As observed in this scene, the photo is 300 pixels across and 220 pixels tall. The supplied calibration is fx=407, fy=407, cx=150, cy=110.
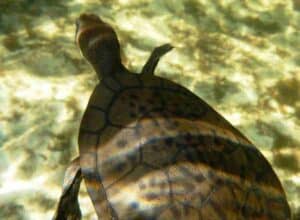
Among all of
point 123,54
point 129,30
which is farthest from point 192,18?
point 123,54

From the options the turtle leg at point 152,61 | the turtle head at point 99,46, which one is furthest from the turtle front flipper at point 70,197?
the turtle leg at point 152,61

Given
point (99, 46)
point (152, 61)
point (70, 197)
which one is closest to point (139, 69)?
point (152, 61)

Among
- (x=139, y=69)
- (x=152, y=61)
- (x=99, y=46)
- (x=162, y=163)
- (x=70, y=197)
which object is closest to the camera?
(x=162, y=163)

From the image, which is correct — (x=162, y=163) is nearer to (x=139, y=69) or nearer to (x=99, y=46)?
(x=99, y=46)

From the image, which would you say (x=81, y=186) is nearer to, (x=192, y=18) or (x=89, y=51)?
(x=89, y=51)

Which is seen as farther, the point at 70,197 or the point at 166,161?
the point at 70,197

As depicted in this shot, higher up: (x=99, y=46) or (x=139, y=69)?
(x=99, y=46)
